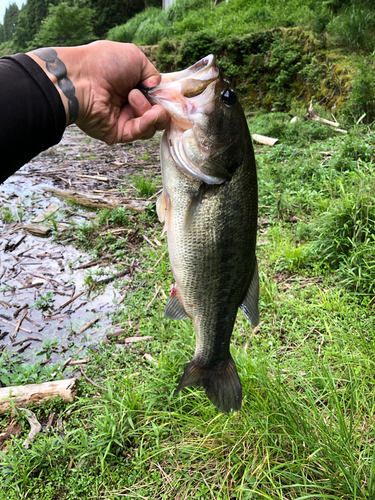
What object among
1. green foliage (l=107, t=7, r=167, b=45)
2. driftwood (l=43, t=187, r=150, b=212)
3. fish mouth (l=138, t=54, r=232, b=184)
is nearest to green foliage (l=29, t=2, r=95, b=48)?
green foliage (l=107, t=7, r=167, b=45)

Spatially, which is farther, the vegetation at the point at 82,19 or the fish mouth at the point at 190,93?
the vegetation at the point at 82,19

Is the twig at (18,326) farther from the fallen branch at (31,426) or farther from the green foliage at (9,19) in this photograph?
the green foliage at (9,19)

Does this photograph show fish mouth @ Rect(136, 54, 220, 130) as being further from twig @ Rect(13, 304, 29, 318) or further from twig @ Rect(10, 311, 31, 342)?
twig @ Rect(13, 304, 29, 318)

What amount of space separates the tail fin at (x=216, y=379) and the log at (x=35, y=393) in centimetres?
147

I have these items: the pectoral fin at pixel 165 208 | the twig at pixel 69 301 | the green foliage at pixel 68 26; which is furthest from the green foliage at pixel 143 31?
the pectoral fin at pixel 165 208

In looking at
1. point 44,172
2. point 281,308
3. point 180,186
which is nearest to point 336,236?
point 281,308

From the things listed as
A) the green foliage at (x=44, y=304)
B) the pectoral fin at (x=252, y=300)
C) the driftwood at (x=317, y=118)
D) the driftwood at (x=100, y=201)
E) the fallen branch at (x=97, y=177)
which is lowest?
the driftwood at (x=317, y=118)

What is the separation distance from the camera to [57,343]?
3482 mm

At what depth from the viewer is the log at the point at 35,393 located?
2.72 meters

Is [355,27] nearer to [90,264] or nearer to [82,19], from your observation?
[90,264]

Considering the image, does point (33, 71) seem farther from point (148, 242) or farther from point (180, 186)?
Result: point (148, 242)

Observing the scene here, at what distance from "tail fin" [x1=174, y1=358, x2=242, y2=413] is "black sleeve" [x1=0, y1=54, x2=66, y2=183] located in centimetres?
128

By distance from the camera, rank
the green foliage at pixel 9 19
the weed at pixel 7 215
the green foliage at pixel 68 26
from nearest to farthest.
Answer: the weed at pixel 7 215, the green foliage at pixel 68 26, the green foliage at pixel 9 19

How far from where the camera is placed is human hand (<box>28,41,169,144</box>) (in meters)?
1.68
